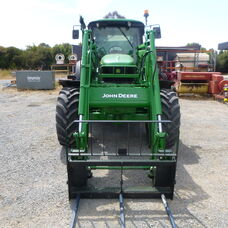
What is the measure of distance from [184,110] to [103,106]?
557 centimetres

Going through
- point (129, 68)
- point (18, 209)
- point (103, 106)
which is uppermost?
point (129, 68)

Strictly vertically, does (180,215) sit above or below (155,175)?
below

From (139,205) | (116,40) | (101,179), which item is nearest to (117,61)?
(116,40)

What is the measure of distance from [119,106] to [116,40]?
206 centimetres

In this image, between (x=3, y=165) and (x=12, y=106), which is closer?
(x=3, y=165)

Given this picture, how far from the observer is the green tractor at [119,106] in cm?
325

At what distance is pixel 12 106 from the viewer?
1012 centimetres

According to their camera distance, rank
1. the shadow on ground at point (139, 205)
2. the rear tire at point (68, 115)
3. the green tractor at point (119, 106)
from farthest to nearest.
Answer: the rear tire at point (68, 115) < the green tractor at point (119, 106) < the shadow on ground at point (139, 205)

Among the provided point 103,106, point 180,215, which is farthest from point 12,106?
point 180,215

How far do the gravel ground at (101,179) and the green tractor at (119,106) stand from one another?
241 mm

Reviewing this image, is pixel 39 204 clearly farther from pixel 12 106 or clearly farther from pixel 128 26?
pixel 12 106

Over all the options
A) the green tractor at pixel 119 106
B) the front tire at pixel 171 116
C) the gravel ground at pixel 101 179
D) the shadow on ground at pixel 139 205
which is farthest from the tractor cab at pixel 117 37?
the shadow on ground at pixel 139 205

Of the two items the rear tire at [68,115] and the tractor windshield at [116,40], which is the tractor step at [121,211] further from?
the tractor windshield at [116,40]

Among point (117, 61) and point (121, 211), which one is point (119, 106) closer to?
point (117, 61)
